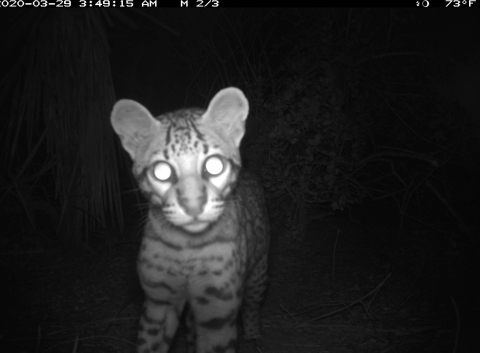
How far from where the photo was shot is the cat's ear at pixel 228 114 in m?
2.74

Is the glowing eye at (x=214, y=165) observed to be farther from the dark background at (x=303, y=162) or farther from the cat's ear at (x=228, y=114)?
the dark background at (x=303, y=162)

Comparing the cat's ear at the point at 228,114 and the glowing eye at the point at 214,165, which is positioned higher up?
the cat's ear at the point at 228,114

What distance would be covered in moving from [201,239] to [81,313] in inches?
96.4

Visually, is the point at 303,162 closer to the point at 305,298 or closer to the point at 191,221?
the point at 305,298

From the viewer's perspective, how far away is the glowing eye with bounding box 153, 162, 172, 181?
256 cm

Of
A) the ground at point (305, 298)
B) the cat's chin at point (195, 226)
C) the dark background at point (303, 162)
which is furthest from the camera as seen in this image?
the dark background at point (303, 162)

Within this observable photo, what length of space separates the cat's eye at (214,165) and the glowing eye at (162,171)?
22cm

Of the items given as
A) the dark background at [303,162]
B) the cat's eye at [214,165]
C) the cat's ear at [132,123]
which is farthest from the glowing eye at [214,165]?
the dark background at [303,162]

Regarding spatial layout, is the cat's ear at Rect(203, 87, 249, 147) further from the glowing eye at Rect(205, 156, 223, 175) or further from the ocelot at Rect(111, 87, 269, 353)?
the glowing eye at Rect(205, 156, 223, 175)

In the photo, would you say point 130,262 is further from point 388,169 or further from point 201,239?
point 388,169

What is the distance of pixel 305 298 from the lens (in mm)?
4891

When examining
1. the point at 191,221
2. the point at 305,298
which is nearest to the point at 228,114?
the point at 191,221

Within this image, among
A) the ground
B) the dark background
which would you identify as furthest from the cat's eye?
the dark background

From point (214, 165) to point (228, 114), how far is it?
0.40 metres
